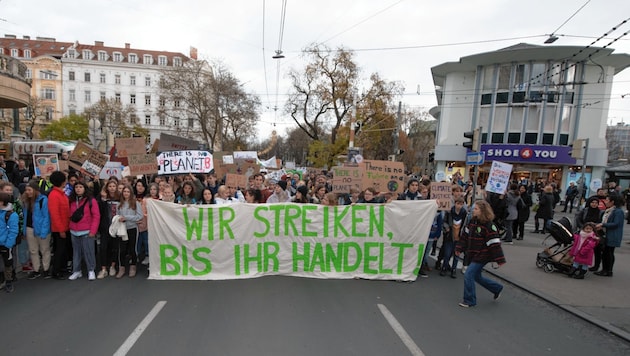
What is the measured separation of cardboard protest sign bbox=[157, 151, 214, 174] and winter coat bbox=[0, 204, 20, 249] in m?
3.18

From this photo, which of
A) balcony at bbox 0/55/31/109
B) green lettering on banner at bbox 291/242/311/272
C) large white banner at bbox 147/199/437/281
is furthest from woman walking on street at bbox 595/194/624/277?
balcony at bbox 0/55/31/109

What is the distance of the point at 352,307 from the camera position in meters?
4.64

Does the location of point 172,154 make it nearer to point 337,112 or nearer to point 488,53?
point 337,112

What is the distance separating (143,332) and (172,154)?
484cm

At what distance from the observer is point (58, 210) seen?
17.6 feet

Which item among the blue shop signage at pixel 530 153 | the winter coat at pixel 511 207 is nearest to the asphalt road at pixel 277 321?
the winter coat at pixel 511 207

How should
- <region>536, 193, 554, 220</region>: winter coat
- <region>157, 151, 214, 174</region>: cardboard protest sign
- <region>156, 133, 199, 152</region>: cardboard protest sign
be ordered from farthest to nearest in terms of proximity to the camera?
<region>536, 193, 554, 220</region>: winter coat, <region>156, 133, 199, 152</region>: cardboard protest sign, <region>157, 151, 214, 174</region>: cardboard protest sign

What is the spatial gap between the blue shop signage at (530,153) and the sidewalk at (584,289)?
18300 millimetres

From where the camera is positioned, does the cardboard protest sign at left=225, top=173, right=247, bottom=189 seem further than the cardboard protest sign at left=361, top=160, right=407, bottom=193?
Yes

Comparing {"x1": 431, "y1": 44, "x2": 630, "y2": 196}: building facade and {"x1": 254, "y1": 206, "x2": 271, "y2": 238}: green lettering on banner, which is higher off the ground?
{"x1": 431, "y1": 44, "x2": 630, "y2": 196}: building facade

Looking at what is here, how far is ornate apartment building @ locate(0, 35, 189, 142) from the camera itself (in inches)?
2281

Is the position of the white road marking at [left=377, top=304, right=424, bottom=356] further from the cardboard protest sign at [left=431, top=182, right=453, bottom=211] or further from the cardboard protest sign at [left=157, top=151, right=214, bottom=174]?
the cardboard protest sign at [left=157, top=151, right=214, bottom=174]

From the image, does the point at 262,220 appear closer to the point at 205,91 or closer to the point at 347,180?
the point at 347,180

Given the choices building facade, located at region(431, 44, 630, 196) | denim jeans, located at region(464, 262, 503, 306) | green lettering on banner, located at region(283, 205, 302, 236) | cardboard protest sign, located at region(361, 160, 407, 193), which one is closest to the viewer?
denim jeans, located at region(464, 262, 503, 306)
